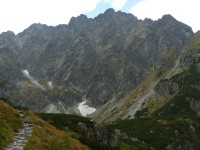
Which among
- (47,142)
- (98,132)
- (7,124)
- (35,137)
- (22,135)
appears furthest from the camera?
(98,132)

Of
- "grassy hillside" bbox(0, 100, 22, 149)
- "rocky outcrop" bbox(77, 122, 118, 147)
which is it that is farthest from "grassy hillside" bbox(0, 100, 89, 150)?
"rocky outcrop" bbox(77, 122, 118, 147)

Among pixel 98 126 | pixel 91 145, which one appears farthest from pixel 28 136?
pixel 98 126

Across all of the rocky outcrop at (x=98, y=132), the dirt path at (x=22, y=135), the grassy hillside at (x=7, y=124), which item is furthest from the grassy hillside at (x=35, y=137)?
the rocky outcrop at (x=98, y=132)

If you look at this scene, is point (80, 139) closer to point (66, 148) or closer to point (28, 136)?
point (28, 136)

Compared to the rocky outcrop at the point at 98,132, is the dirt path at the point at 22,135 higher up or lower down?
higher up

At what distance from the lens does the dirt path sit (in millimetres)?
41703

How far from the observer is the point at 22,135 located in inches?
1923

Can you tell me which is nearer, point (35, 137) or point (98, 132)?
point (35, 137)

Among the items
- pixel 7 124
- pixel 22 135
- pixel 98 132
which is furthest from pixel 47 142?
pixel 98 132

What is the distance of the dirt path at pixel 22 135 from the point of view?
4170 cm

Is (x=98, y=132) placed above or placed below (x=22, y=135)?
below

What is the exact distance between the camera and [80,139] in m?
60.6

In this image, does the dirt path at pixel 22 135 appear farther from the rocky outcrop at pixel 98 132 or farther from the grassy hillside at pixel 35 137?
the rocky outcrop at pixel 98 132

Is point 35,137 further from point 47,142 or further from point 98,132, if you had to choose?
point 98,132
